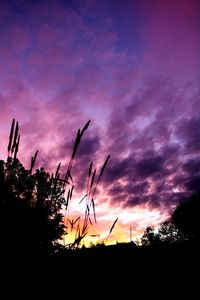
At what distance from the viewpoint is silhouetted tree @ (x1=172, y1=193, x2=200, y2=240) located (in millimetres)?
60594

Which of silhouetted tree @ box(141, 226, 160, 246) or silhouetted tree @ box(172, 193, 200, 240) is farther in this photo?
silhouetted tree @ box(141, 226, 160, 246)

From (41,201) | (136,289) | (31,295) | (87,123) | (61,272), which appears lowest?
(136,289)

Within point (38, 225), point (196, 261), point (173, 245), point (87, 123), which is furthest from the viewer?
point (173, 245)

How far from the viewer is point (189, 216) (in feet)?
205

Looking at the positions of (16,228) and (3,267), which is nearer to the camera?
(3,267)

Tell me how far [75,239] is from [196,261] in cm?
1754

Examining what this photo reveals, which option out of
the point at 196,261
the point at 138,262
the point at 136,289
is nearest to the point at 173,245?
the point at 196,261

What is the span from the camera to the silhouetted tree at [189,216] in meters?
60.6

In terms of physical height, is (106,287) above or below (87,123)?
below

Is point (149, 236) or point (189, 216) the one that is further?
point (149, 236)

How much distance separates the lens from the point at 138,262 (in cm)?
1756

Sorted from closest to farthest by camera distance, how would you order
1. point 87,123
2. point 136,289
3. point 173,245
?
point 87,123, point 136,289, point 173,245

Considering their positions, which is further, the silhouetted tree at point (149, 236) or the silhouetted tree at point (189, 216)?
the silhouetted tree at point (149, 236)

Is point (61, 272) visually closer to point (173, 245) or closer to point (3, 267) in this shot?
point (3, 267)
